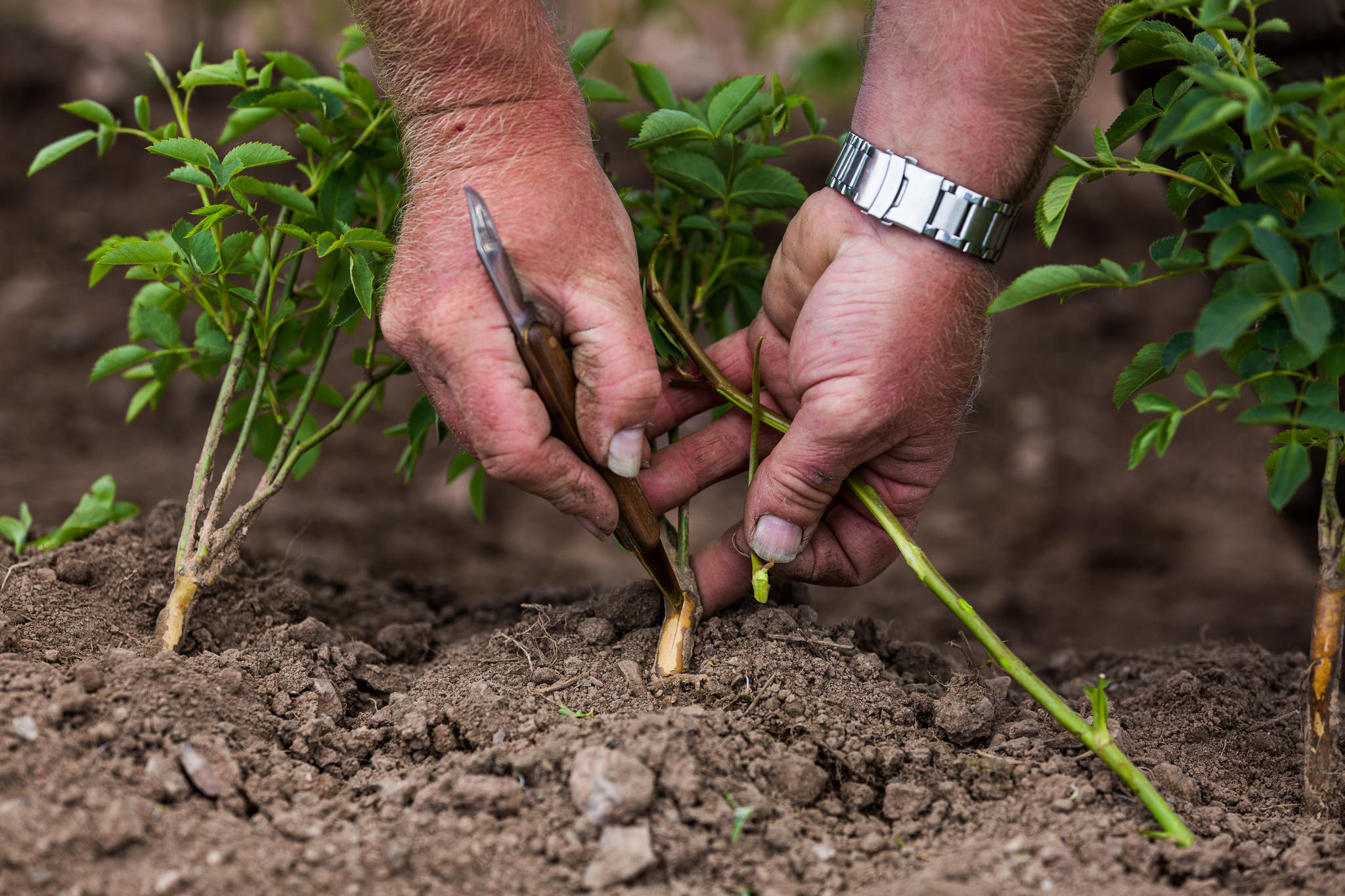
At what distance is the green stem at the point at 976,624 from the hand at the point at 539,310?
211 mm

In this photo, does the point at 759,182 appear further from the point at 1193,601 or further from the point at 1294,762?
the point at 1193,601

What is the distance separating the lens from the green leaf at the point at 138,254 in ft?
4.68

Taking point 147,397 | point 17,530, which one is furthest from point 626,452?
point 17,530

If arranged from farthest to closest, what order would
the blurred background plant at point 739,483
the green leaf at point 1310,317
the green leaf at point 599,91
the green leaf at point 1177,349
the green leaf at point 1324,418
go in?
1. the blurred background plant at point 739,483
2. the green leaf at point 599,91
3. the green leaf at point 1177,349
4. the green leaf at point 1324,418
5. the green leaf at point 1310,317

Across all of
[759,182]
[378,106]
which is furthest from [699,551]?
[378,106]

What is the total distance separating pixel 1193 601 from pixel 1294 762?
1742mm

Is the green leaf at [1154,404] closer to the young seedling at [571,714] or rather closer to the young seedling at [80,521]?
the young seedling at [571,714]

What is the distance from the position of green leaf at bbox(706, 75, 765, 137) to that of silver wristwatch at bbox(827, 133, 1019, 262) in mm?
207

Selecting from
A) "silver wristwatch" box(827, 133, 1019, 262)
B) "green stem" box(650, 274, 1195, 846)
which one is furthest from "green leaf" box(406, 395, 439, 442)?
"silver wristwatch" box(827, 133, 1019, 262)

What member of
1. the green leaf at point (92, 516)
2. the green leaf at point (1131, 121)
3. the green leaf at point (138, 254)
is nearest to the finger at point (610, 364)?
the green leaf at point (138, 254)

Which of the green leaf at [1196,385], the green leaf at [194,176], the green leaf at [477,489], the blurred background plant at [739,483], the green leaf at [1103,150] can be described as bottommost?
the blurred background plant at [739,483]

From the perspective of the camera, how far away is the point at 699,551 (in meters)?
1.73

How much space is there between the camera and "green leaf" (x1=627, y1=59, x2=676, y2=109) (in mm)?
1733

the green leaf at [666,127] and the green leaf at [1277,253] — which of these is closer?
the green leaf at [1277,253]
